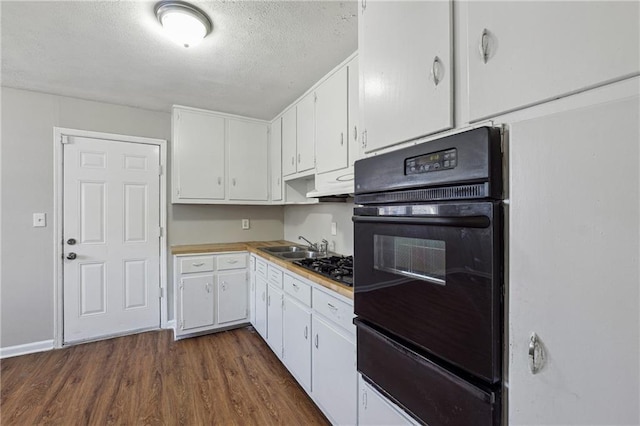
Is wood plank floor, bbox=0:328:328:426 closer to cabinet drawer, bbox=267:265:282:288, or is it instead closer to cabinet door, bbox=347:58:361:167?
cabinet drawer, bbox=267:265:282:288

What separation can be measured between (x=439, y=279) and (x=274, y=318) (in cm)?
185

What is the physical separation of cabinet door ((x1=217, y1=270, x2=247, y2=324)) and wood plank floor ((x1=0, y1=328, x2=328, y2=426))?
27cm

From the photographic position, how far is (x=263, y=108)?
3.05m

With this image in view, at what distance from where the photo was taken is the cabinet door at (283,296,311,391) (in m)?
1.88

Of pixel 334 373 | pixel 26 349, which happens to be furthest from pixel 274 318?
pixel 26 349

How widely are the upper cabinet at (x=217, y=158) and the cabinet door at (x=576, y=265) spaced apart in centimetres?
293

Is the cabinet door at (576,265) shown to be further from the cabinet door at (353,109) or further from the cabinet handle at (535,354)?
the cabinet door at (353,109)

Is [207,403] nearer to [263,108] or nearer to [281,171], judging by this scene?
[281,171]

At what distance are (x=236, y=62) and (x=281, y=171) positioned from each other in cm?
124

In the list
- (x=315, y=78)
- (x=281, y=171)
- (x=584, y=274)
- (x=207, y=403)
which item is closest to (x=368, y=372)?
(x=584, y=274)

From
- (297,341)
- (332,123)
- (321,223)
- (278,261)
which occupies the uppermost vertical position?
(332,123)

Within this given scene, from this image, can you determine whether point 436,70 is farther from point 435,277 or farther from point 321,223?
point 321,223

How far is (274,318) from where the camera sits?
2.42 metres

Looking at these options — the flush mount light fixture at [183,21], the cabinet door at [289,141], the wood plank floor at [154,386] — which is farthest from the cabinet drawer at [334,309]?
the flush mount light fixture at [183,21]
